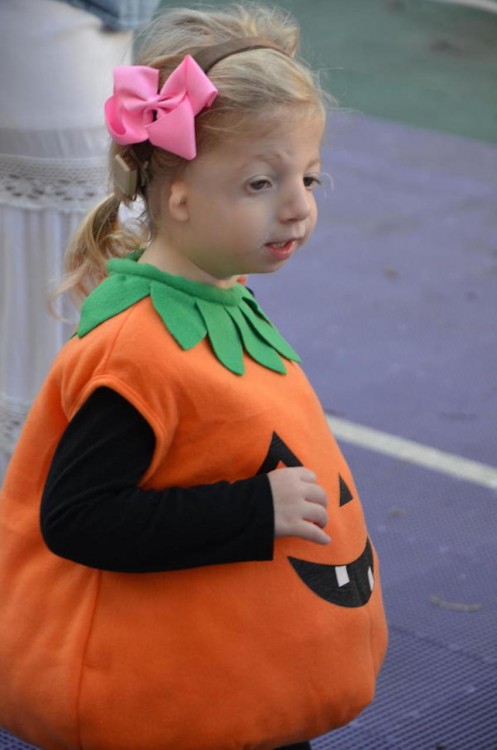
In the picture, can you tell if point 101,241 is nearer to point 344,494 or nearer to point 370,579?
point 344,494

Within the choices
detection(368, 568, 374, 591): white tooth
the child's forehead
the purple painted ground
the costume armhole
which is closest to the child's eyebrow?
the child's forehead

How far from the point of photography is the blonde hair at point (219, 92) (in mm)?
1712

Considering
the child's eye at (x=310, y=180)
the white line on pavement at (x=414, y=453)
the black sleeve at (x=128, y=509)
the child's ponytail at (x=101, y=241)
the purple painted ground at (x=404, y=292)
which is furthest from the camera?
the purple painted ground at (x=404, y=292)

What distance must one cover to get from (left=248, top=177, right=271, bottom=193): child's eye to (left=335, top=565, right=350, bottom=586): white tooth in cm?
53

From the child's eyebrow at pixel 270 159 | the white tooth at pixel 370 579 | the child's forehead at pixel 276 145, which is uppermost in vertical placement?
the child's forehead at pixel 276 145

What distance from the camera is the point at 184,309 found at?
1771 mm

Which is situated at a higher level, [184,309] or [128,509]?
[184,309]

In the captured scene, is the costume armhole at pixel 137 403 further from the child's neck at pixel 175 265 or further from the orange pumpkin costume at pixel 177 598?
the child's neck at pixel 175 265

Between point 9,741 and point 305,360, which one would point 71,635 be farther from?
point 305,360

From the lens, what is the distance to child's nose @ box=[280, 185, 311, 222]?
5.64 ft

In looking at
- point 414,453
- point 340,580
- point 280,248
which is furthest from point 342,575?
point 414,453

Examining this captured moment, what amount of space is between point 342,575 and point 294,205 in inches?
20.5

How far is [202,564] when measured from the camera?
5.58ft

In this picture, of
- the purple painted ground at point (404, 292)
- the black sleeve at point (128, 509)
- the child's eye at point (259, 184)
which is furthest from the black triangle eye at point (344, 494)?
the purple painted ground at point (404, 292)
